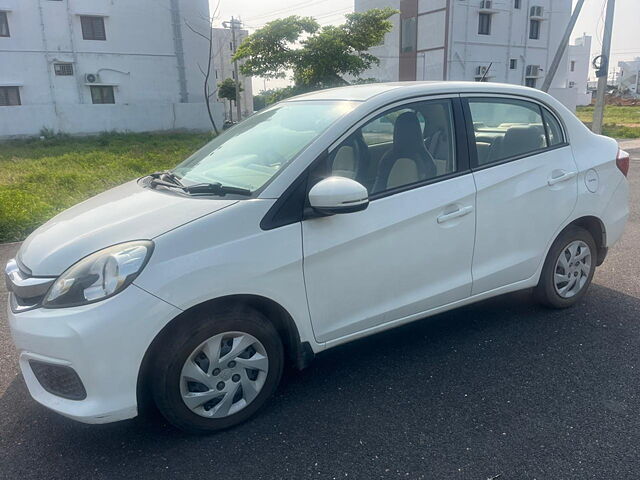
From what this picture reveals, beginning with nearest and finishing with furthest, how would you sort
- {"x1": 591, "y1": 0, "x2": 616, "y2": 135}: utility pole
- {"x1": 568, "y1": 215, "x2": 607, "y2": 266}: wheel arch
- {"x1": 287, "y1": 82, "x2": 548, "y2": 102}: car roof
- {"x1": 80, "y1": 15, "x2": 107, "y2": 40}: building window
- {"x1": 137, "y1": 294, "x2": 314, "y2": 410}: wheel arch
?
{"x1": 137, "y1": 294, "x2": 314, "y2": 410}: wheel arch → {"x1": 287, "y1": 82, "x2": 548, "y2": 102}: car roof → {"x1": 568, "y1": 215, "x2": 607, "y2": 266}: wheel arch → {"x1": 591, "y1": 0, "x2": 616, "y2": 135}: utility pole → {"x1": 80, "y1": 15, "x2": 107, "y2": 40}: building window

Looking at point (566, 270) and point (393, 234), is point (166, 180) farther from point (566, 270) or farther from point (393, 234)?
point (566, 270)

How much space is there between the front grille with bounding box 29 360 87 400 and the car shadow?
0.36m

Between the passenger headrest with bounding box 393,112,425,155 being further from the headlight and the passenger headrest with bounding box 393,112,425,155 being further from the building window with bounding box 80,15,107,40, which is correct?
the building window with bounding box 80,15,107,40

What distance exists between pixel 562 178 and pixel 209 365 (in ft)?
8.95

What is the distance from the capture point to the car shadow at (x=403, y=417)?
2.56 m

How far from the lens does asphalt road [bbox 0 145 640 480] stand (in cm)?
251

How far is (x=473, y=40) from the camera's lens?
34.1m

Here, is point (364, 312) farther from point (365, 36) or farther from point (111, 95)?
point (111, 95)

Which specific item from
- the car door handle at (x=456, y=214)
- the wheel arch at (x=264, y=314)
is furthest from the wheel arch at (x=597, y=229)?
the wheel arch at (x=264, y=314)

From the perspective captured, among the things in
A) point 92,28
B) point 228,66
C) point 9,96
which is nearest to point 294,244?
point 9,96

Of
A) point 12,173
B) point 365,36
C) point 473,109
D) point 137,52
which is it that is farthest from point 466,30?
point 473,109

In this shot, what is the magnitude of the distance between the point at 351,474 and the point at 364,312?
0.90 meters

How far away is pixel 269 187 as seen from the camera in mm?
2777

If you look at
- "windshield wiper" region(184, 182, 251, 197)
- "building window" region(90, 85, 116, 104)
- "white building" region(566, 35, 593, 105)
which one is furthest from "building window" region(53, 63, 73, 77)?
"white building" region(566, 35, 593, 105)
